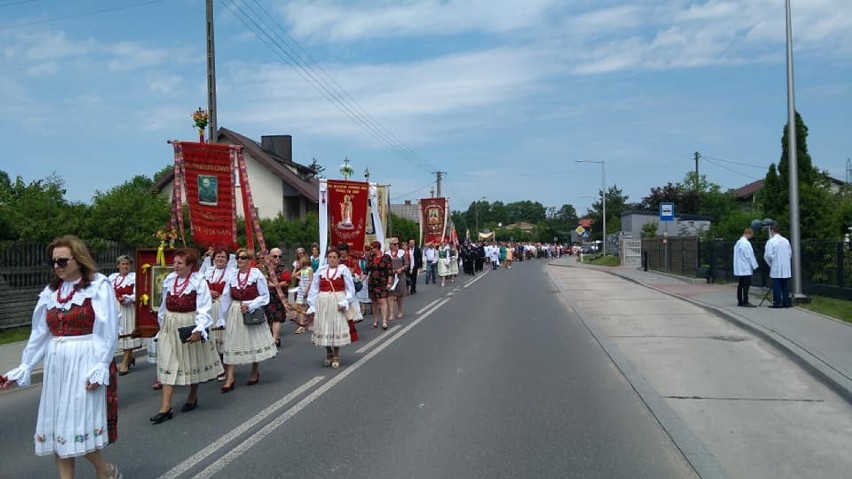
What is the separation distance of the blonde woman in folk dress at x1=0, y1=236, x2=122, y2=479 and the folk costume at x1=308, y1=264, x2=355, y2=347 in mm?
4926

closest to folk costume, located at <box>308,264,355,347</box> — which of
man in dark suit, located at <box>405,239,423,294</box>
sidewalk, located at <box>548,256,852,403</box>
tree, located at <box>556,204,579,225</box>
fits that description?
sidewalk, located at <box>548,256,852,403</box>

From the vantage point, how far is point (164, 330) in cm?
730

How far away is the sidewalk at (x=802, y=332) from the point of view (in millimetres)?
8734

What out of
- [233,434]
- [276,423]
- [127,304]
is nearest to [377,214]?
[127,304]

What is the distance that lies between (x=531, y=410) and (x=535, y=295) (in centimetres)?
1578

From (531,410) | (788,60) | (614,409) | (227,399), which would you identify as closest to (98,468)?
(227,399)

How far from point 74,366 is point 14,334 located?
11102 mm

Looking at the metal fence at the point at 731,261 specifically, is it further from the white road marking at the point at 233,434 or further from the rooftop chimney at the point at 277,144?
the rooftop chimney at the point at 277,144

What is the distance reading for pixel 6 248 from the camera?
563 inches

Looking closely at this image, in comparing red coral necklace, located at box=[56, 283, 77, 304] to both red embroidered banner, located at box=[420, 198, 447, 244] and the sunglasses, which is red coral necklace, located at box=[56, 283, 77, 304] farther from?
red embroidered banner, located at box=[420, 198, 447, 244]

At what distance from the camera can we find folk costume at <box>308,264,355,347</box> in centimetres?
985

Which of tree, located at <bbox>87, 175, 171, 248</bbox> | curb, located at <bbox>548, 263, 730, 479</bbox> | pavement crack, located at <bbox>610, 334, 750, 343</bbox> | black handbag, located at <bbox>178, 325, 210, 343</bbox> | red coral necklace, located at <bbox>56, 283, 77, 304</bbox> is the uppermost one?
tree, located at <bbox>87, 175, 171, 248</bbox>

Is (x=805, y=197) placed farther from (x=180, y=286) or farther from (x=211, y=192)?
(x=180, y=286)

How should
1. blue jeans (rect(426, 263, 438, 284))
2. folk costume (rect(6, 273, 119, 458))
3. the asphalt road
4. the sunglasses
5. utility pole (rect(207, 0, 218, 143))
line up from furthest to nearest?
1. blue jeans (rect(426, 263, 438, 284))
2. utility pole (rect(207, 0, 218, 143))
3. the asphalt road
4. the sunglasses
5. folk costume (rect(6, 273, 119, 458))
